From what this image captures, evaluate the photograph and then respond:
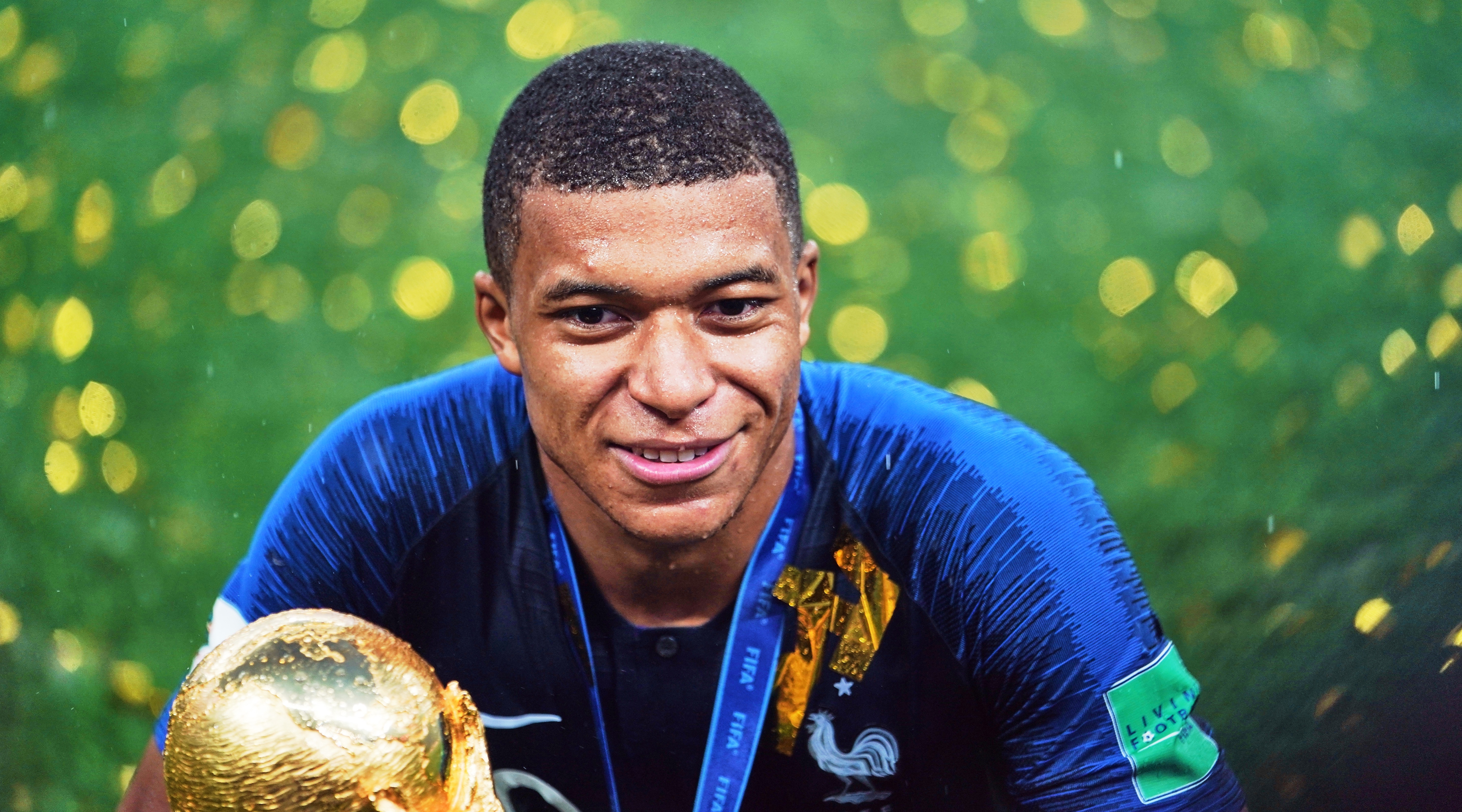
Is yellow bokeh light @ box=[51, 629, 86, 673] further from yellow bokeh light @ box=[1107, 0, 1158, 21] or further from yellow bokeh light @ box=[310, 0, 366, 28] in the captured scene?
yellow bokeh light @ box=[1107, 0, 1158, 21]

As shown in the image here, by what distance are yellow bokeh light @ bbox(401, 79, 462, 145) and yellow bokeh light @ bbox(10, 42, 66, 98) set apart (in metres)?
0.65

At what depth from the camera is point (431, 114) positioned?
2.38 metres

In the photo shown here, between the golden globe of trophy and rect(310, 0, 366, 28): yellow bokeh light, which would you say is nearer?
the golden globe of trophy

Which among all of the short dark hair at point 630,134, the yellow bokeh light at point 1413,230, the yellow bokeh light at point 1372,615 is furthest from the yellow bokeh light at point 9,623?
the yellow bokeh light at point 1413,230

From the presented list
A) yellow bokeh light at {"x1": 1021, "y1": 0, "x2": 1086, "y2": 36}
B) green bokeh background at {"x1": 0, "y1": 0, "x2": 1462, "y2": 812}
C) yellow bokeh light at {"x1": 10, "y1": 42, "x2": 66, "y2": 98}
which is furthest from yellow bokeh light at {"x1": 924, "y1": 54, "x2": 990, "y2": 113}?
yellow bokeh light at {"x1": 10, "y1": 42, "x2": 66, "y2": 98}

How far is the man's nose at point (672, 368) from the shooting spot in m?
1.68

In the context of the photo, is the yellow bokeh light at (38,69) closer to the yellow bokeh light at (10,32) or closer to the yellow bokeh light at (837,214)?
the yellow bokeh light at (10,32)

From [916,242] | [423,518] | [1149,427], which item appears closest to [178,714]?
[423,518]

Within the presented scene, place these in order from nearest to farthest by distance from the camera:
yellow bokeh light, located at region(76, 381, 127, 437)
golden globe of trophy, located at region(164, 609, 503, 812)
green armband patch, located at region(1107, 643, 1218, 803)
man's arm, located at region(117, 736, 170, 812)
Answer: golden globe of trophy, located at region(164, 609, 503, 812)
green armband patch, located at region(1107, 643, 1218, 803)
man's arm, located at region(117, 736, 170, 812)
yellow bokeh light, located at region(76, 381, 127, 437)

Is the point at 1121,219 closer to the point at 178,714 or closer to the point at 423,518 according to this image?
the point at 423,518

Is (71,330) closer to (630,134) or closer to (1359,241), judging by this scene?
(630,134)

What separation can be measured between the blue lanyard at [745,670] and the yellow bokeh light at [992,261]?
566 mm

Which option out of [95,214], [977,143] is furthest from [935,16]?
[95,214]

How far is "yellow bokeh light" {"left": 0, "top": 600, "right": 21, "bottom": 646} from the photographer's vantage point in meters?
2.46
